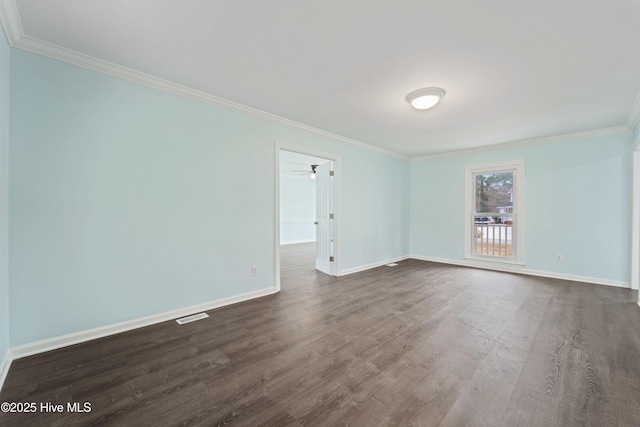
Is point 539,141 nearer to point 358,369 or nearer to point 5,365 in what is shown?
point 358,369

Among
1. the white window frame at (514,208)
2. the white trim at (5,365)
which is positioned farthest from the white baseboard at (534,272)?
the white trim at (5,365)

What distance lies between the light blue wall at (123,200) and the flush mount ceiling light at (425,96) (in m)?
1.84

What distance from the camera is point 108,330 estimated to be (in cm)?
239

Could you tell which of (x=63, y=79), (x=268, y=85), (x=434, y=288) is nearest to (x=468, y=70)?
(x=268, y=85)

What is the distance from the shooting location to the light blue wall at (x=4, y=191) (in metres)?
1.82

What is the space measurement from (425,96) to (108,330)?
395 cm

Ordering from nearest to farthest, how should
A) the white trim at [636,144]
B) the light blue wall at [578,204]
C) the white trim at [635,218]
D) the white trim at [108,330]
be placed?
1. the white trim at [108,330]
2. the white trim at [636,144]
3. the white trim at [635,218]
4. the light blue wall at [578,204]

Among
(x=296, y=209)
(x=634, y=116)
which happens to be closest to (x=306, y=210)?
(x=296, y=209)

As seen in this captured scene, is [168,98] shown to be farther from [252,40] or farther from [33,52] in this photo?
[252,40]

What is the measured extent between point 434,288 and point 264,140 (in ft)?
11.0

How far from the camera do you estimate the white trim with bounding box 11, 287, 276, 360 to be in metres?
2.06

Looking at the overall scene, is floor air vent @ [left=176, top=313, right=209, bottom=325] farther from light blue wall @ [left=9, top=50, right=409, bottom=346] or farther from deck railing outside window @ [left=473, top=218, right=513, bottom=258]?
deck railing outside window @ [left=473, top=218, right=513, bottom=258]

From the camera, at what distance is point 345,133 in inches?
173

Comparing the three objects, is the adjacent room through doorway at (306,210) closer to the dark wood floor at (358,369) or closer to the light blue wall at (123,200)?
the light blue wall at (123,200)
